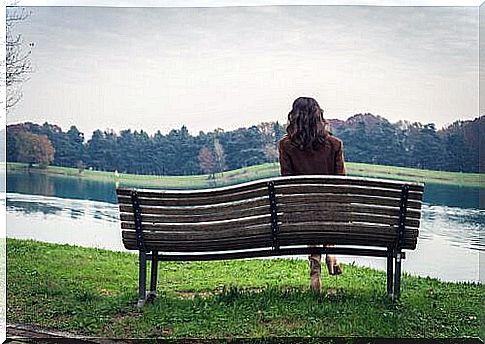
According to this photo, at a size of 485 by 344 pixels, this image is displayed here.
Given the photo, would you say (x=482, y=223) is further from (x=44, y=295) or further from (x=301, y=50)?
(x=44, y=295)

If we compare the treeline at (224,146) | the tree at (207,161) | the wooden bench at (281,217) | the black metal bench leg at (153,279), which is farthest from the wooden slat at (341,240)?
the black metal bench leg at (153,279)

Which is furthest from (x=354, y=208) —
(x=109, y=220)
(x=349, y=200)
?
(x=109, y=220)

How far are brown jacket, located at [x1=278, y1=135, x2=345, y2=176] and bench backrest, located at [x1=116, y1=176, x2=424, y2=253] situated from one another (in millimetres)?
258

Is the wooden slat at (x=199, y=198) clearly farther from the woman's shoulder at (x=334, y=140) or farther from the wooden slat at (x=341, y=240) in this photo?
the woman's shoulder at (x=334, y=140)

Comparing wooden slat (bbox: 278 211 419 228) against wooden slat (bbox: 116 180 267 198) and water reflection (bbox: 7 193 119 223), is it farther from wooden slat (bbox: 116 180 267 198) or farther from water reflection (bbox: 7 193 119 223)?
water reflection (bbox: 7 193 119 223)

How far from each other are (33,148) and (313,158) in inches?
73.1

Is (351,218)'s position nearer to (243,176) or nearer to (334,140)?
(334,140)

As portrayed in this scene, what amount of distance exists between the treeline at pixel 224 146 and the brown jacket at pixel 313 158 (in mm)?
65

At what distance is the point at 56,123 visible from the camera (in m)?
6.75

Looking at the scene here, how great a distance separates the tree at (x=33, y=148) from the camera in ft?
22.1

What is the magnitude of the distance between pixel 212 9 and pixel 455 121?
1.75 metres

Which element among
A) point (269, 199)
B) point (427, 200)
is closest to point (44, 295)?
point (269, 199)

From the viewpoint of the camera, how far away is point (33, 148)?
6785 mm

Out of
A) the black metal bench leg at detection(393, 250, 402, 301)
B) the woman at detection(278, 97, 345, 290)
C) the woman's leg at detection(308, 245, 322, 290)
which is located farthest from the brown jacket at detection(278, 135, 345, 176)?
the black metal bench leg at detection(393, 250, 402, 301)
